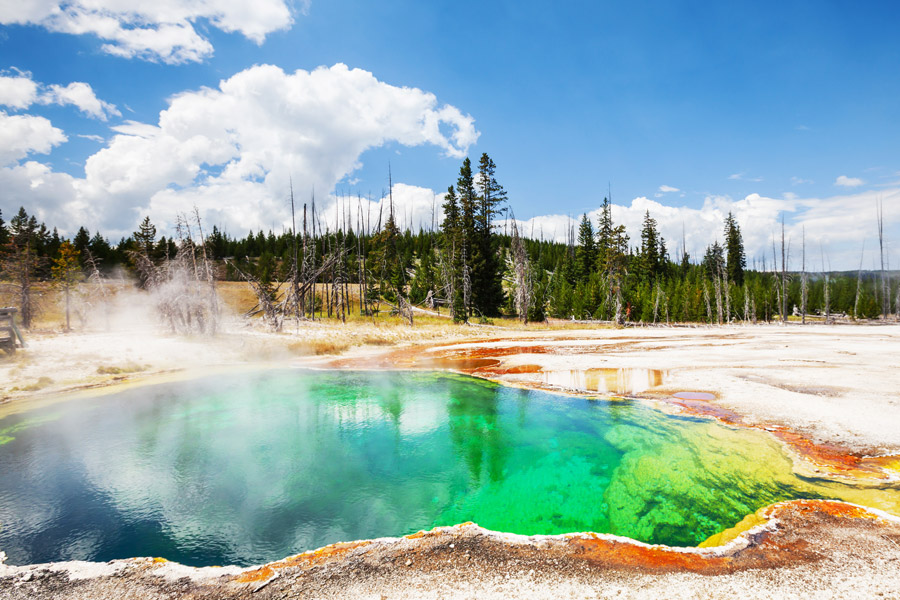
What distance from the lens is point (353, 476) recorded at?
28.9 feet

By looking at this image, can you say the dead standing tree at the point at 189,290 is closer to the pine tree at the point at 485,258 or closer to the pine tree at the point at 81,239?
the pine tree at the point at 485,258

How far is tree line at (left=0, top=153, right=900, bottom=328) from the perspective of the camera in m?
34.6

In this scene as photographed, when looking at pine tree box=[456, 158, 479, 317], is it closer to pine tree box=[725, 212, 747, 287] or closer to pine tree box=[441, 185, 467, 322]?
pine tree box=[441, 185, 467, 322]

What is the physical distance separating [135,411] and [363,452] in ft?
29.5

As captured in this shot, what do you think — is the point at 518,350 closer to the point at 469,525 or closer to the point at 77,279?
the point at 469,525

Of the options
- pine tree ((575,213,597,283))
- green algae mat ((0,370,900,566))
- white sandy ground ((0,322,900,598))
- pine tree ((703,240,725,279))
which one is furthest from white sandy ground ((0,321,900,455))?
pine tree ((703,240,725,279))

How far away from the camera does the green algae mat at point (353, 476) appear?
655 centimetres

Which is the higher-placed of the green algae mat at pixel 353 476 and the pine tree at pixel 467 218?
the pine tree at pixel 467 218

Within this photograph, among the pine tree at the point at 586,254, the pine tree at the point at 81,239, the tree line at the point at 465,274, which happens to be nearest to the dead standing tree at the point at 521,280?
the tree line at the point at 465,274

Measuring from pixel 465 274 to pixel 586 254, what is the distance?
113ft

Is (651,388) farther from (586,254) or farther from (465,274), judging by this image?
(586,254)

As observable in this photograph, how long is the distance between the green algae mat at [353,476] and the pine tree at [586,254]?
54.5m

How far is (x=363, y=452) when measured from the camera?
1031cm

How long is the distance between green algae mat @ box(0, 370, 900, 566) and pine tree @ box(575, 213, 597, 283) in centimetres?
5449
